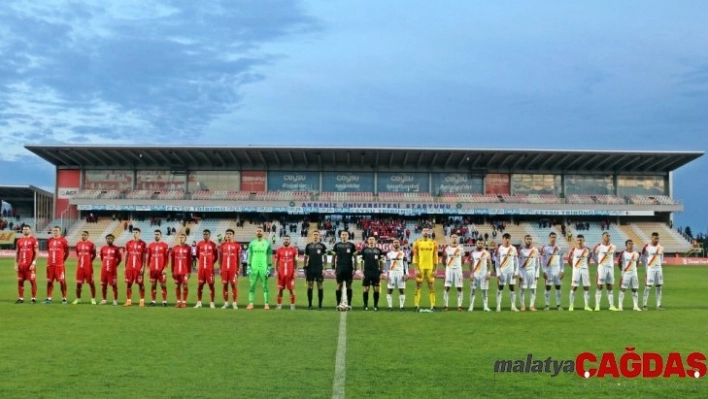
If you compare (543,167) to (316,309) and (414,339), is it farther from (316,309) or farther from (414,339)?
(414,339)

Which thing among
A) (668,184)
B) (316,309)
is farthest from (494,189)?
(316,309)

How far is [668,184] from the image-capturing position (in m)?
71.1

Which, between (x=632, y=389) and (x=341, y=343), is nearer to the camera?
(x=632, y=389)

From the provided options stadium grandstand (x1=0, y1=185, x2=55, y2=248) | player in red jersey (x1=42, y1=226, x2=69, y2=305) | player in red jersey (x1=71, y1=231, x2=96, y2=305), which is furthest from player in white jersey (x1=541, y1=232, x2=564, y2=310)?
stadium grandstand (x1=0, y1=185, x2=55, y2=248)

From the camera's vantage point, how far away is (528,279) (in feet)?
63.4

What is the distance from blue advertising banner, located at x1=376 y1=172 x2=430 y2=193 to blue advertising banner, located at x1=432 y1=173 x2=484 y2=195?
3.68 feet

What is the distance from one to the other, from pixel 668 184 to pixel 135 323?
67616 mm

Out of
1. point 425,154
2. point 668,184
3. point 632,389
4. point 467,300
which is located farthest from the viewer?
point 668,184

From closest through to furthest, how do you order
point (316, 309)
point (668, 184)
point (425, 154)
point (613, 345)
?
point (613, 345)
point (316, 309)
point (425, 154)
point (668, 184)

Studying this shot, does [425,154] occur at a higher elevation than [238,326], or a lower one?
higher

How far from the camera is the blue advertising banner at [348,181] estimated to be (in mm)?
68625

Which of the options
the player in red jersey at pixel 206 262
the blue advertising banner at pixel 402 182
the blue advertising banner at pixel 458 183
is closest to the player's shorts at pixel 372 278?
the player in red jersey at pixel 206 262

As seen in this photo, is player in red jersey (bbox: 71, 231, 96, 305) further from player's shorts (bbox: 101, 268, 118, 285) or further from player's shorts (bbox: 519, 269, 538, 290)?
player's shorts (bbox: 519, 269, 538, 290)

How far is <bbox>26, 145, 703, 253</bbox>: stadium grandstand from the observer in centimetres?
6550
